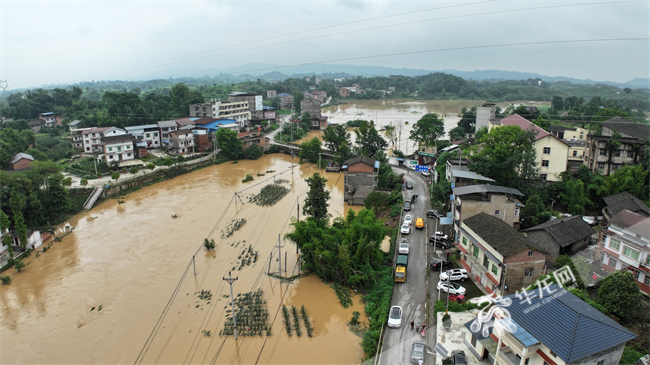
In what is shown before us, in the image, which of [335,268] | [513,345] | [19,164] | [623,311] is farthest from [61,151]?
[623,311]

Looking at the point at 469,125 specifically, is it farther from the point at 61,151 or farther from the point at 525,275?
the point at 61,151

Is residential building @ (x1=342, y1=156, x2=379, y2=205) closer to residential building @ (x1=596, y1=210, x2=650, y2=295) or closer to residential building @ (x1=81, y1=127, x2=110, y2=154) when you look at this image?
residential building @ (x1=596, y1=210, x2=650, y2=295)

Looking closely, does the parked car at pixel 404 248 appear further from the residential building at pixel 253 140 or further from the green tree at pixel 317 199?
the residential building at pixel 253 140

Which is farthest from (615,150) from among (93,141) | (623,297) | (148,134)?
(93,141)

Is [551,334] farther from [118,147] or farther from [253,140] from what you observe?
[253,140]

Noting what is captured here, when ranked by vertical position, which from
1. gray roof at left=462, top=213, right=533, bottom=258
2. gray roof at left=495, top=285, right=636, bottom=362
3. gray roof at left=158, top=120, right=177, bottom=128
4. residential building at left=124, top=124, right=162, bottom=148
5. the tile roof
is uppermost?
the tile roof

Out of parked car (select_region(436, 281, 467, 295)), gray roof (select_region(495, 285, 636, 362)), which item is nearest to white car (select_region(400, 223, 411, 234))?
parked car (select_region(436, 281, 467, 295))
